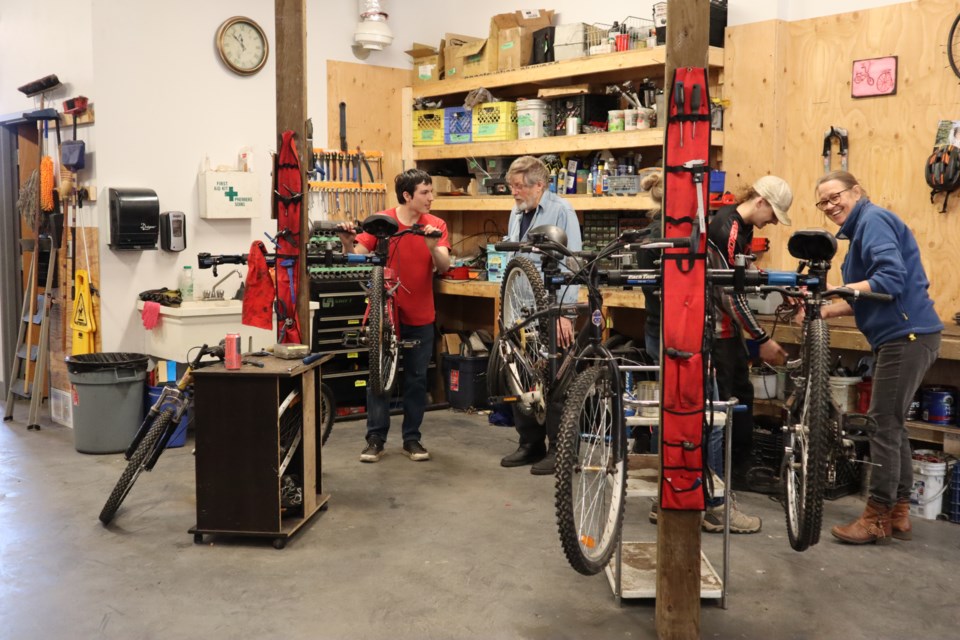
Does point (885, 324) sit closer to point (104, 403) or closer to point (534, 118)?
point (534, 118)

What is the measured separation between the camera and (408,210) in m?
5.48

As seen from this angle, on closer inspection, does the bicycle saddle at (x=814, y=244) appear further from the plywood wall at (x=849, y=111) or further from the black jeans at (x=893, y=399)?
the plywood wall at (x=849, y=111)

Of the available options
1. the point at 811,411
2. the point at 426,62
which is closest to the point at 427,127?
the point at 426,62

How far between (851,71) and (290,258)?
3334mm

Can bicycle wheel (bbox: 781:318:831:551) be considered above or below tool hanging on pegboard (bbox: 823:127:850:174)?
below

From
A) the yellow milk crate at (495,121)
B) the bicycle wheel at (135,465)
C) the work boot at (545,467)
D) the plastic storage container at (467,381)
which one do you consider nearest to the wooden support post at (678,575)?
the work boot at (545,467)

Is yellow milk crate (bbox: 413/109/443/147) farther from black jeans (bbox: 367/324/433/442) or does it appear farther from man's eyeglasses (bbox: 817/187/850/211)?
man's eyeglasses (bbox: 817/187/850/211)

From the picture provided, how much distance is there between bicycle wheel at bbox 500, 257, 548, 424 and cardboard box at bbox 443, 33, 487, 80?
10.2ft

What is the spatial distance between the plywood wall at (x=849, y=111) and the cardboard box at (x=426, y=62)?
8.28ft

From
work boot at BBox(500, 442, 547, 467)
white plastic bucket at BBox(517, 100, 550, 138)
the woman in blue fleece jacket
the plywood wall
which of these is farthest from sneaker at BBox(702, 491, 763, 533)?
white plastic bucket at BBox(517, 100, 550, 138)

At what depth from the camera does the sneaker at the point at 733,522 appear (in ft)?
14.6

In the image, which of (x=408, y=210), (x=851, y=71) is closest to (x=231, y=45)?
(x=408, y=210)

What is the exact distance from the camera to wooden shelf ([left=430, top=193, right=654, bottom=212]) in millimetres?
6176

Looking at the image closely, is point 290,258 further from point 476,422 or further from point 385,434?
point 476,422
